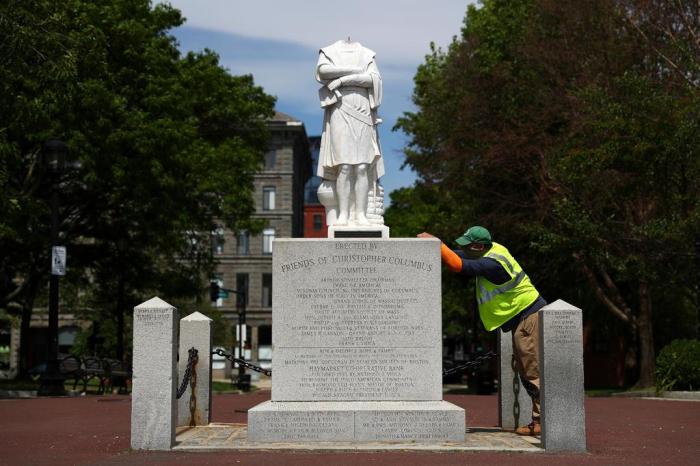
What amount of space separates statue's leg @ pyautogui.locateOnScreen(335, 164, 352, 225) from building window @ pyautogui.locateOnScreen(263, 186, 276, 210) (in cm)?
6992

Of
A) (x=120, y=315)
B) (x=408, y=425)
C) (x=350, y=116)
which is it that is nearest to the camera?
(x=408, y=425)

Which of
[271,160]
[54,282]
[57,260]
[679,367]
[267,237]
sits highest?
[271,160]

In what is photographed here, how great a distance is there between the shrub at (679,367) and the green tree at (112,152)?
14.4m

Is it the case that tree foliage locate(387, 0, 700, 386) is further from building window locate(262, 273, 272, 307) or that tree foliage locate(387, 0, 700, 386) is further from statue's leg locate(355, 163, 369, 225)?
building window locate(262, 273, 272, 307)

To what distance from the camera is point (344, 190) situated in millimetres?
13383

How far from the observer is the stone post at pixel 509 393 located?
13312 millimetres

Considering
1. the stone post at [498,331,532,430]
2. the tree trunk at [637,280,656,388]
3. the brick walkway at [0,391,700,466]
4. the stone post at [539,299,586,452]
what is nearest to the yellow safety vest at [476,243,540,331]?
the stone post at [498,331,532,430]

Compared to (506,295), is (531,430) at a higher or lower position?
lower

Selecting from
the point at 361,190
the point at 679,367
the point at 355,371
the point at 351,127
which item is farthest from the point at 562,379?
the point at 679,367

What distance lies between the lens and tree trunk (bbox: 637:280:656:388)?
99.7 ft

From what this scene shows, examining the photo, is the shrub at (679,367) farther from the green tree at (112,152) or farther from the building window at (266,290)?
the building window at (266,290)

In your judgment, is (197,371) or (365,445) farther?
(197,371)

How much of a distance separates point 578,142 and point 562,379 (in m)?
19.2

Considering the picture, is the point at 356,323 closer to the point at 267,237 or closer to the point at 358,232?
the point at 358,232
